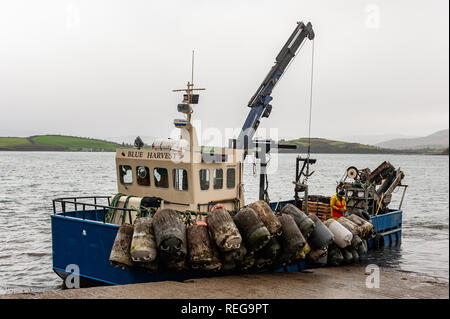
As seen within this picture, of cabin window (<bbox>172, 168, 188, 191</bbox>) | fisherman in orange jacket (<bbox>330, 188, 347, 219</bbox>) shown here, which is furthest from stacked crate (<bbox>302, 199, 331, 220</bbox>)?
cabin window (<bbox>172, 168, 188, 191</bbox>)

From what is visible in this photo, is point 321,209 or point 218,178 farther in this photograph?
point 321,209

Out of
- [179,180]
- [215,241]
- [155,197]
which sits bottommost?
[215,241]

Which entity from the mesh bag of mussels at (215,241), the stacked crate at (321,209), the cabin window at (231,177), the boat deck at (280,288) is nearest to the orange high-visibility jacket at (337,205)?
the stacked crate at (321,209)

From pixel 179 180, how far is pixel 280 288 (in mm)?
3946

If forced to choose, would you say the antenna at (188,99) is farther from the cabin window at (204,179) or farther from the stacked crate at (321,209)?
the stacked crate at (321,209)

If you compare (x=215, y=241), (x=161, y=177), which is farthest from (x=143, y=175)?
(x=215, y=241)

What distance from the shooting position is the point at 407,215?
3006 centimetres

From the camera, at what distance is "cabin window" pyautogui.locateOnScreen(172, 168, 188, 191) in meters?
11.3

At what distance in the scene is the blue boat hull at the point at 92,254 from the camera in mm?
9648

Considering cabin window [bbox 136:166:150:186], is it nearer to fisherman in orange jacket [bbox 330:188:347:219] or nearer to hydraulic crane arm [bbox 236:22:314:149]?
hydraulic crane arm [bbox 236:22:314:149]

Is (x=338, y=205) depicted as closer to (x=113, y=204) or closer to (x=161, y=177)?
(x=161, y=177)

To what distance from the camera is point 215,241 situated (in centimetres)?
903
